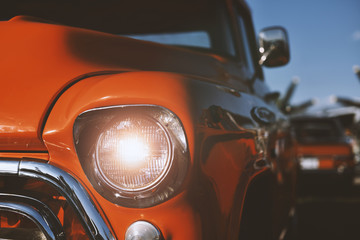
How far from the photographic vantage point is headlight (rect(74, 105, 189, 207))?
93 cm

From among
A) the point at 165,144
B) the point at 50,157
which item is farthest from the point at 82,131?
the point at 165,144

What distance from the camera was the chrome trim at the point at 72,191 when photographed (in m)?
0.94

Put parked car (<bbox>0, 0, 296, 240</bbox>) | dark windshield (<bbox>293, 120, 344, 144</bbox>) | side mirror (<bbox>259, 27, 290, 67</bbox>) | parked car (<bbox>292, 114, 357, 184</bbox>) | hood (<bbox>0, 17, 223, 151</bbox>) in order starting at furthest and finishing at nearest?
dark windshield (<bbox>293, 120, 344, 144</bbox>) → parked car (<bbox>292, 114, 357, 184</bbox>) → side mirror (<bbox>259, 27, 290, 67</bbox>) → hood (<bbox>0, 17, 223, 151</bbox>) → parked car (<bbox>0, 0, 296, 240</bbox>)

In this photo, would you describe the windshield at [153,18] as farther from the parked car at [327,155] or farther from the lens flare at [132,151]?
the parked car at [327,155]

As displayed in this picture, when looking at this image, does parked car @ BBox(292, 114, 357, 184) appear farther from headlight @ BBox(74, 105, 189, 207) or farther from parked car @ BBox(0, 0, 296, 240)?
headlight @ BBox(74, 105, 189, 207)

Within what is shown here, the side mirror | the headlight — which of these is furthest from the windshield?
the headlight

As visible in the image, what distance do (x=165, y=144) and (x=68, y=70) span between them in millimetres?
440

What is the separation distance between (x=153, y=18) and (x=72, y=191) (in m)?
1.36

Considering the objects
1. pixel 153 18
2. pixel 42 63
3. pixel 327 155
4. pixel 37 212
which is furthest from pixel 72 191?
pixel 327 155

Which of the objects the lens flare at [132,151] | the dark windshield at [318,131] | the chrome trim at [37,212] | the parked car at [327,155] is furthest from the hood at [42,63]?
the dark windshield at [318,131]

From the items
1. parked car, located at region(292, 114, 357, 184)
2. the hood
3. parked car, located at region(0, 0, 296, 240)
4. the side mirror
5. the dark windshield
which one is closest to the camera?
parked car, located at region(0, 0, 296, 240)

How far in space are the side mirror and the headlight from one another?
1.18 meters

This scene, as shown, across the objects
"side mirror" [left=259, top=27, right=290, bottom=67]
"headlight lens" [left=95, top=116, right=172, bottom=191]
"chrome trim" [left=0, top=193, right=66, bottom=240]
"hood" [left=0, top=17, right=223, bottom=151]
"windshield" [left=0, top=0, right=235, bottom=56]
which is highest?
"windshield" [left=0, top=0, right=235, bottom=56]

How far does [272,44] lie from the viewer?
197 centimetres
